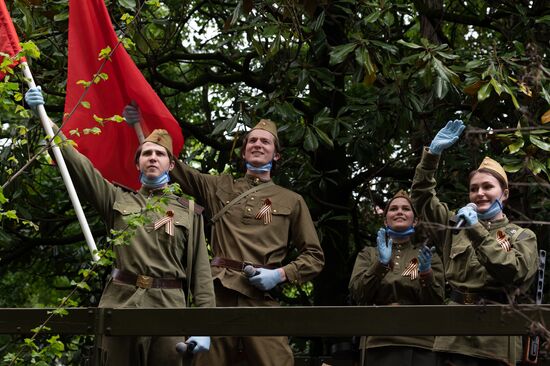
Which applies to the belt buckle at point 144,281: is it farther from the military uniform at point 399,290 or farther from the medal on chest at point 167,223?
the military uniform at point 399,290

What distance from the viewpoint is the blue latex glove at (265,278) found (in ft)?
23.1

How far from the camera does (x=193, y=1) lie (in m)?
10.6

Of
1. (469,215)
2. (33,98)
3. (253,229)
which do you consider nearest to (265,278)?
(253,229)

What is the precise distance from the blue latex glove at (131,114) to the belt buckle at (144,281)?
153 cm

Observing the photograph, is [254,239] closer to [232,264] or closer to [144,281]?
[232,264]

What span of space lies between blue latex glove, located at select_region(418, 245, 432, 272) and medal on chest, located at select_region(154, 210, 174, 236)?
4.75 feet

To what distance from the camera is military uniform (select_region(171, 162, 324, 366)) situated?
7.05 meters

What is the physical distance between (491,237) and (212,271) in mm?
1762

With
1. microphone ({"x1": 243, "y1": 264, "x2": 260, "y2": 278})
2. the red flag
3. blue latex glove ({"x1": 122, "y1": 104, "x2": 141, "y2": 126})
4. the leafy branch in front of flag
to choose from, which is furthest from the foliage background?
the leafy branch in front of flag

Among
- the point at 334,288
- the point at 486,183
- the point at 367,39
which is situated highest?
the point at 367,39

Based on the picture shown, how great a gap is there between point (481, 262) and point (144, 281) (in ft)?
5.86

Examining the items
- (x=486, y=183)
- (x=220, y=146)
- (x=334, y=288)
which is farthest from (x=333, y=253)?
(x=486, y=183)

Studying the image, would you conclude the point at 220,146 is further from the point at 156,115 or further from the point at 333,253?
the point at 156,115

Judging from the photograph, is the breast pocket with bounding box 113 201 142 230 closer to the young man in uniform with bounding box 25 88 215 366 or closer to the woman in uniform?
the young man in uniform with bounding box 25 88 215 366
